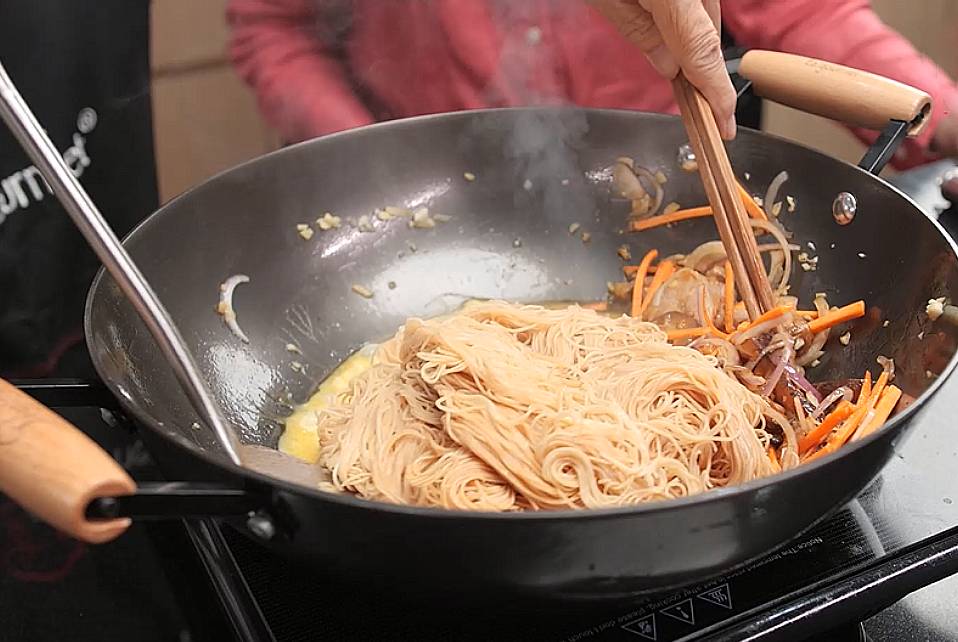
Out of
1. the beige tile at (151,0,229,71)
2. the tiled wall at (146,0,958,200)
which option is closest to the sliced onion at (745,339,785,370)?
the tiled wall at (146,0,958,200)

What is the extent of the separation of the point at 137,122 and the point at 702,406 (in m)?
1.26

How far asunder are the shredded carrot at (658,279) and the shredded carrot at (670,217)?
0.08 metres

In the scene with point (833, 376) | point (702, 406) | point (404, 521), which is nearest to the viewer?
point (404, 521)

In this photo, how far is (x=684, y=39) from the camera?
1150 millimetres

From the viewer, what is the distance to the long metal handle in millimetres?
808

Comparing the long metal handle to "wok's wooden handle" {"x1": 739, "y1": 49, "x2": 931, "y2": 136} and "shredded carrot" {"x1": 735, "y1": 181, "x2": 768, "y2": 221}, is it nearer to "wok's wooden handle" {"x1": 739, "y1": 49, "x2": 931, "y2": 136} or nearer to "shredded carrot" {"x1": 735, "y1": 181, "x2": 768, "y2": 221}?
"shredded carrot" {"x1": 735, "y1": 181, "x2": 768, "y2": 221}

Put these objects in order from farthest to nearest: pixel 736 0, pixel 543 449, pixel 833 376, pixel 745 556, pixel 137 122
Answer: pixel 736 0 → pixel 137 122 → pixel 833 376 → pixel 543 449 → pixel 745 556

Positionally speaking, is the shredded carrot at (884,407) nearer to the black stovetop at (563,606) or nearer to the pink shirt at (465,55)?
the black stovetop at (563,606)

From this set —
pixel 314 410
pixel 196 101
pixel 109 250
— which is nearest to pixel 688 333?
pixel 314 410

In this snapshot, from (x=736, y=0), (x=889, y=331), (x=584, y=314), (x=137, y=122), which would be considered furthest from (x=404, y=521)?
(x=736, y=0)

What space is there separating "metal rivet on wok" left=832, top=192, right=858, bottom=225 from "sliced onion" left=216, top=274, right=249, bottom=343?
847mm

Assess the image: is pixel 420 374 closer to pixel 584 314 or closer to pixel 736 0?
pixel 584 314

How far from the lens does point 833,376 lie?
1.19 meters

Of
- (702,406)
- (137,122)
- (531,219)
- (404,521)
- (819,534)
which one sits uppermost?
(137,122)
